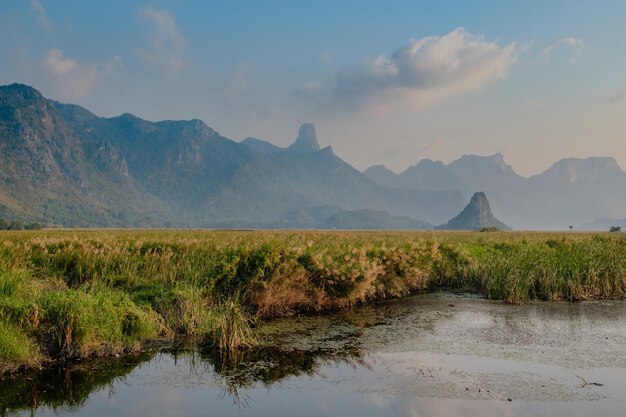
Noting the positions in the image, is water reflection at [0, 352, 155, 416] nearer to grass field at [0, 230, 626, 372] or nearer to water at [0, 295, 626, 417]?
water at [0, 295, 626, 417]

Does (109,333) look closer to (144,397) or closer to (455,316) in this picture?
(144,397)

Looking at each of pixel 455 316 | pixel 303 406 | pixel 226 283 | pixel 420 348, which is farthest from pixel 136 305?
pixel 455 316

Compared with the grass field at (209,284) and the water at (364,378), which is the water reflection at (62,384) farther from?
the grass field at (209,284)

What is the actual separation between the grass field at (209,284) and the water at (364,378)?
855 mm

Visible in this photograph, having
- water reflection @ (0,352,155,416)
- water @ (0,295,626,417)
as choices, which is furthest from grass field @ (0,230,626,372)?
water @ (0,295,626,417)

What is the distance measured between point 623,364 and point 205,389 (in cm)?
852

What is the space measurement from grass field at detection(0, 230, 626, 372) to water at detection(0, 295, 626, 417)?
85 cm

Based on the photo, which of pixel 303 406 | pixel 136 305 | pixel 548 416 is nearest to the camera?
pixel 548 416

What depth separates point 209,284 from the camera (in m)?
15.5

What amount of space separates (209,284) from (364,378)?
6.85 metres

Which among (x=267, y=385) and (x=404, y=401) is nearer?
Answer: (x=404, y=401)

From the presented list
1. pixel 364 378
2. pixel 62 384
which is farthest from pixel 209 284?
pixel 364 378

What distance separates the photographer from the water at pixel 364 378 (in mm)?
8625

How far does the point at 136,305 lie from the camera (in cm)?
1320
